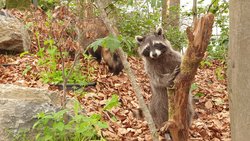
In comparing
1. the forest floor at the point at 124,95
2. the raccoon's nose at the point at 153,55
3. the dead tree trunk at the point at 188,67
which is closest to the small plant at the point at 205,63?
the forest floor at the point at 124,95

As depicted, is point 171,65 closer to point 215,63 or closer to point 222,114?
point 222,114

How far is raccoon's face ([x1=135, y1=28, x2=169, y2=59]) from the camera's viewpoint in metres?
4.61

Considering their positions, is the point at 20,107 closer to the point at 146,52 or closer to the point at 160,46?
the point at 146,52

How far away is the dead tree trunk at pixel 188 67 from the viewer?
2.42 metres

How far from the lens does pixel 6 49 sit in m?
8.13

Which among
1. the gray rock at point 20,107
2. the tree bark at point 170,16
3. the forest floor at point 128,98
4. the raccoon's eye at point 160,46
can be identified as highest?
the tree bark at point 170,16

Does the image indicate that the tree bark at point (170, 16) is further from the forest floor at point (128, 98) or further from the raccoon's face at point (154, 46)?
the raccoon's face at point (154, 46)

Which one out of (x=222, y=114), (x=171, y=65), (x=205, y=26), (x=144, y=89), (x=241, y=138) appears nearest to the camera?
(x=241, y=138)

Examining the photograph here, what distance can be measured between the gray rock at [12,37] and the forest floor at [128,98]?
0.89 feet

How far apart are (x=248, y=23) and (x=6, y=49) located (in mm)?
7168

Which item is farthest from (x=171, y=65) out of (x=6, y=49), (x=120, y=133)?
(x=6, y=49)

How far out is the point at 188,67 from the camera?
2588 mm

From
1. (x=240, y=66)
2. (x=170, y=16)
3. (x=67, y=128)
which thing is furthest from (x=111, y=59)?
(x=240, y=66)

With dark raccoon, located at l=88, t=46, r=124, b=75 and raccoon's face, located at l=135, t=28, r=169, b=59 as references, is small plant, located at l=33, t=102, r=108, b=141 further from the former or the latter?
dark raccoon, located at l=88, t=46, r=124, b=75
